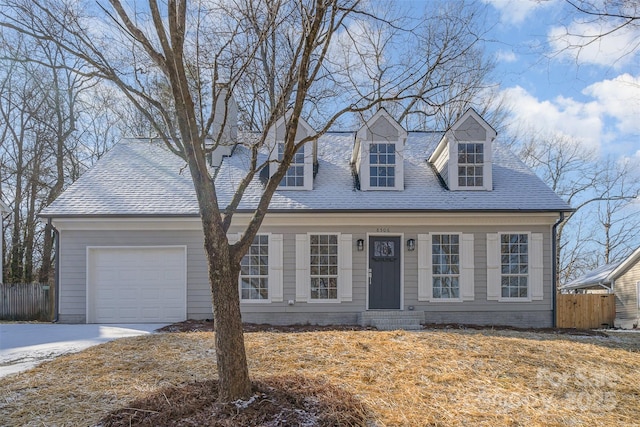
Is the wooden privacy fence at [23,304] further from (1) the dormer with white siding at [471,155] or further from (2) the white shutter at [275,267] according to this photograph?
(1) the dormer with white siding at [471,155]

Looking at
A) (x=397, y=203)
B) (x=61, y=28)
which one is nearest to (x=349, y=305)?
(x=397, y=203)

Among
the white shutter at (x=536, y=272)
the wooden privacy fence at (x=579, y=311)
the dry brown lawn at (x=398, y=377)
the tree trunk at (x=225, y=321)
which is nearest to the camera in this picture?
the tree trunk at (x=225, y=321)

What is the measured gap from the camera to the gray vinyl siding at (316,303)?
992 centimetres

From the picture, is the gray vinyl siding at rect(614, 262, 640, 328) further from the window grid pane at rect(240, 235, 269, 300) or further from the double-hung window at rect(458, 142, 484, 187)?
the window grid pane at rect(240, 235, 269, 300)

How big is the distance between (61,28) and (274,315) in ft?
Result: 23.5

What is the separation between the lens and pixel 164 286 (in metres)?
10.1

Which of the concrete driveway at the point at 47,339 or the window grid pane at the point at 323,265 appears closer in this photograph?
the concrete driveway at the point at 47,339

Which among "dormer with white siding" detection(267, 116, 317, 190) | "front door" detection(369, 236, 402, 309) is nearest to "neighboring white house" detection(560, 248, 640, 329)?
"front door" detection(369, 236, 402, 309)

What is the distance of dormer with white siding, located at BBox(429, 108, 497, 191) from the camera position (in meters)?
10.8

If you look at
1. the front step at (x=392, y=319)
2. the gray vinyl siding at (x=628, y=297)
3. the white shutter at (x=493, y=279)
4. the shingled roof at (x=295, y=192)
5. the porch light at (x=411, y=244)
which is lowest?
the gray vinyl siding at (x=628, y=297)

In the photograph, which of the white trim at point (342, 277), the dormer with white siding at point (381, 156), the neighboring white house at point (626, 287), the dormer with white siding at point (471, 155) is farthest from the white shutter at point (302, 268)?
the neighboring white house at point (626, 287)

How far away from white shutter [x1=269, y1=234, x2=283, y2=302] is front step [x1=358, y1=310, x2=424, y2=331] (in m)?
2.05

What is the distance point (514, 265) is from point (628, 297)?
11196 millimetres

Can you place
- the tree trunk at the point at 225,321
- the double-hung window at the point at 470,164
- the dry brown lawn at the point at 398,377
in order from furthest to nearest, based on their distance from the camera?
the double-hung window at the point at 470,164 < the dry brown lawn at the point at 398,377 < the tree trunk at the point at 225,321
